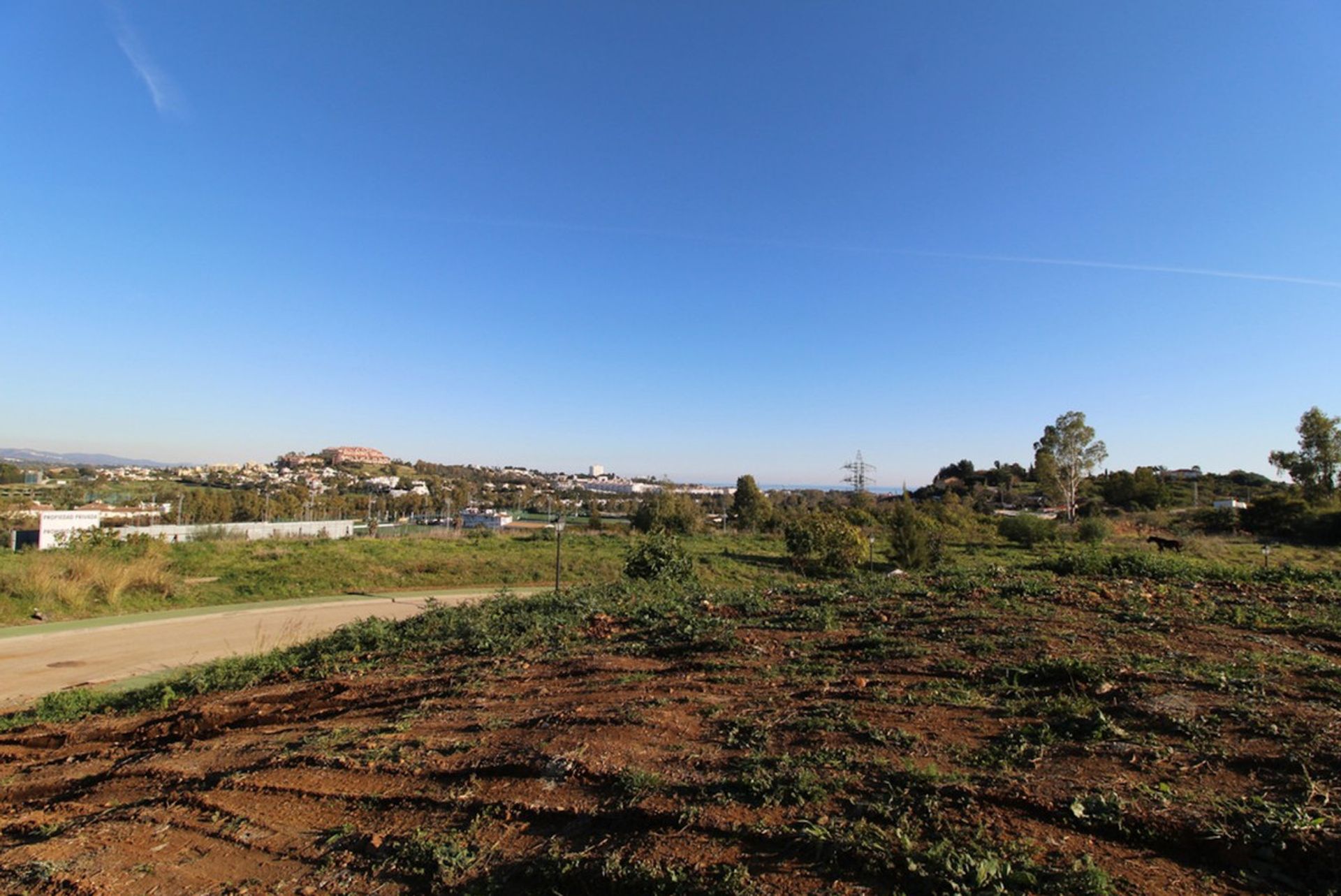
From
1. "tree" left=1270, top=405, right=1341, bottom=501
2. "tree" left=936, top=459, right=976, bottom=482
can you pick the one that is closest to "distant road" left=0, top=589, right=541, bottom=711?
"tree" left=1270, top=405, right=1341, bottom=501

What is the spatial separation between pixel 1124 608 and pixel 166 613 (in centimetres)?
2124

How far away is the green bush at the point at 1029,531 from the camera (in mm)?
29031

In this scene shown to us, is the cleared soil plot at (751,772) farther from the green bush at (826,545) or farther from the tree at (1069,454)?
the tree at (1069,454)

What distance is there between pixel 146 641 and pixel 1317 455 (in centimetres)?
5475

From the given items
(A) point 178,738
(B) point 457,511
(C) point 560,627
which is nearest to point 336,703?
(A) point 178,738

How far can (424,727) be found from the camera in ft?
14.5

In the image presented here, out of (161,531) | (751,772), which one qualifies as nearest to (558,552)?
(751,772)

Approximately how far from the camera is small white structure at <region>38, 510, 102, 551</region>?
Result: 23366mm

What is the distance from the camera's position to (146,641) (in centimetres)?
1311

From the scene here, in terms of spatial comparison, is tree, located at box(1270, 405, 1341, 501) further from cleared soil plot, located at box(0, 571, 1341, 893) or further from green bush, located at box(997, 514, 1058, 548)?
cleared soil plot, located at box(0, 571, 1341, 893)

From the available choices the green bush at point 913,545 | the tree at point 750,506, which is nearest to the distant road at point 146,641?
the green bush at point 913,545

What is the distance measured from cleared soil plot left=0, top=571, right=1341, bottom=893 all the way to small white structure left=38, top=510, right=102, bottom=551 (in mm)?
23995

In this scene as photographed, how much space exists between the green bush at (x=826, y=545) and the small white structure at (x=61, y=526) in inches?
1035

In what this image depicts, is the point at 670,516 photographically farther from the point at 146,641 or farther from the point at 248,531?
the point at 146,641
